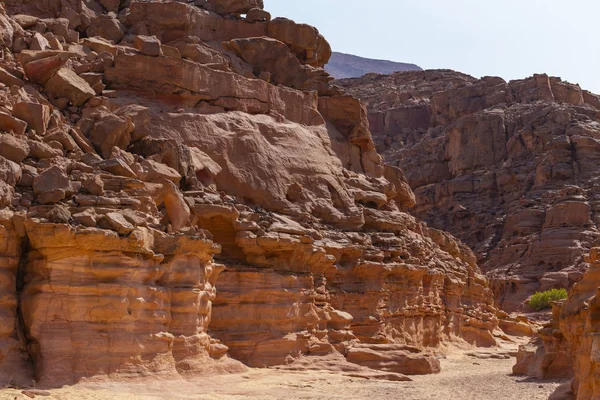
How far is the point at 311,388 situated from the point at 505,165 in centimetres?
6503

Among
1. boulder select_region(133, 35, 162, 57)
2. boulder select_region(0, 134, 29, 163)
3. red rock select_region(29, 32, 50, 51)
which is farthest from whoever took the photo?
boulder select_region(133, 35, 162, 57)

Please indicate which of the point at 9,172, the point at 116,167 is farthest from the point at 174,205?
the point at 9,172

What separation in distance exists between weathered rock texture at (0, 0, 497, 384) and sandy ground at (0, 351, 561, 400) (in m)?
0.55

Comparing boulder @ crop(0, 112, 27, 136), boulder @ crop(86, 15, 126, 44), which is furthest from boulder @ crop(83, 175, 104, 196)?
boulder @ crop(86, 15, 126, 44)

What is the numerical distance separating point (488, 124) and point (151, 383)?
72.8m

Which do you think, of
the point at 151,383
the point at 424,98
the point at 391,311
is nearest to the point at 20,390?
the point at 151,383

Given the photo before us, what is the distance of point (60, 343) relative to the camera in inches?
596

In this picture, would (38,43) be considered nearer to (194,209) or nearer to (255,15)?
(194,209)

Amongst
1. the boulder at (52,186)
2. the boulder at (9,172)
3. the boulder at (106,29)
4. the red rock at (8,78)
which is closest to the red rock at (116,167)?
the boulder at (52,186)

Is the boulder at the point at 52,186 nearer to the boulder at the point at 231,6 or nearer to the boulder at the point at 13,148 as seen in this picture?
the boulder at the point at 13,148

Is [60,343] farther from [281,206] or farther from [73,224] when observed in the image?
[281,206]

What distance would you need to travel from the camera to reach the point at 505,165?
80812 millimetres

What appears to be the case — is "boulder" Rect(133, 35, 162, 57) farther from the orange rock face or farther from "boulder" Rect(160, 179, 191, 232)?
the orange rock face

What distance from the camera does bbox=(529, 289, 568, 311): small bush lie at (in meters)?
57.1
